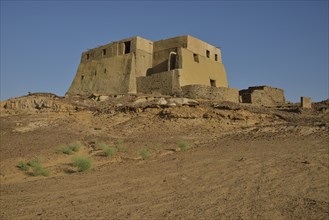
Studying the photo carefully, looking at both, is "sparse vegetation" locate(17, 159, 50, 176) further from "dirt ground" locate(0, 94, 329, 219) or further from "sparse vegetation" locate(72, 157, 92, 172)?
"sparse vegetation" locate(72, 157, 92, 172)

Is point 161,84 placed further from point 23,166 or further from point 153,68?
point 23,166

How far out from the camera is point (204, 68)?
23.5 meters

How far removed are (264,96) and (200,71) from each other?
14.8ft

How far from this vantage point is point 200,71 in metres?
23.0

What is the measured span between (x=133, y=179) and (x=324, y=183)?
374cm

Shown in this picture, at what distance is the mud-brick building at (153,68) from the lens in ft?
68.6

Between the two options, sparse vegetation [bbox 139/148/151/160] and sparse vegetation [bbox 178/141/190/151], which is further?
sparse vegetation [bbox 178/141/190/151]

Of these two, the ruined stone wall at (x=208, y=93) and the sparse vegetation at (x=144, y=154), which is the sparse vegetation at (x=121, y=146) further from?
the ruined stone wall at (x=208, y=93)

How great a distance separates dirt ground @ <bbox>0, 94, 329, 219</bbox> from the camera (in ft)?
17.5

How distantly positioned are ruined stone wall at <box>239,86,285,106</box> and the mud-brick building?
4.61 ft

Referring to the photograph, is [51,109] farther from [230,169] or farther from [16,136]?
[230,169]

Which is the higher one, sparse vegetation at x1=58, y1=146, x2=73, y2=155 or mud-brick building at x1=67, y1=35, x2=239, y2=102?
mud-brick building at x1=67, y1=35, x2=239, y2=102

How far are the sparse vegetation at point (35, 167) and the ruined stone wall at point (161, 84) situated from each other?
11120 mm

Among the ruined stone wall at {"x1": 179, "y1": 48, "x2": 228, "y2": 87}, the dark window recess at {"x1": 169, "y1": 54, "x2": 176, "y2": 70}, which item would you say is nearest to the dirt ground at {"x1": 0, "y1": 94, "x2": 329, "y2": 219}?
the ruined stone wall at {"x1": 179, "y1": 48, "x2": 228, "y2": 87}
